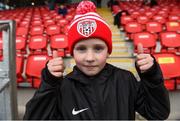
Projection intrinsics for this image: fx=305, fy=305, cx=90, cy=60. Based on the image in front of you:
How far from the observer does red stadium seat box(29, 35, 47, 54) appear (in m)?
6.80

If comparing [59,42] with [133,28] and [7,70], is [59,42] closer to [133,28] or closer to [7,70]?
[133,28]

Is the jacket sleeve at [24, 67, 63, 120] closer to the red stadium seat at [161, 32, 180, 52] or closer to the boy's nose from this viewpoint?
the boy's nose

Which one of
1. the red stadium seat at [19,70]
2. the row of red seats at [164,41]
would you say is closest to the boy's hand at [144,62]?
the red stadium seat at [19,70]

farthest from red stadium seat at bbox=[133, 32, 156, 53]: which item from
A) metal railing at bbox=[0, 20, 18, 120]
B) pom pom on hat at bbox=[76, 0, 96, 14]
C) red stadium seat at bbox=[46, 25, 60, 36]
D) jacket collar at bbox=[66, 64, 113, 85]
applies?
jacket collar at bbox=[66, 64, 113, 85]

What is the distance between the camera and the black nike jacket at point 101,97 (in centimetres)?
144

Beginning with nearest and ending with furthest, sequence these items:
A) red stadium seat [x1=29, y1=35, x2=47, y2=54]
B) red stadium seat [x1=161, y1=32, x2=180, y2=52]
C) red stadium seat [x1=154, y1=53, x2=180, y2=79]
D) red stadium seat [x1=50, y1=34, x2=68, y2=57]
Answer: red stadium seat [x1=154, y1=53, x2=180, y2=79], red stadium seat [x1=161, y1=32, x2=180, y2=52], red stadium seat [x1=50, y1=34, x2=68, y2=57], red stadium seat [x1=29, y1=35, x2=47, y2=54]

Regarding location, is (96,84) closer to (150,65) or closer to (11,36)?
(150,65)

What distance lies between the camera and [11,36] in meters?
2.59

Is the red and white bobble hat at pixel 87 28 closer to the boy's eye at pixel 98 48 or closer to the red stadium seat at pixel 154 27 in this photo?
the boy's eye at pixel 98 48

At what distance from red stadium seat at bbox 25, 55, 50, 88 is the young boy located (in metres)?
→ 3.07

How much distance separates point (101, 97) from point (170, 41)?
4.94m

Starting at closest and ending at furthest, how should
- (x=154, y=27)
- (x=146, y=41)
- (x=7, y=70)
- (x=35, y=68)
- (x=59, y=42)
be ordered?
1. (x=7, y=70)
2. (x=35, y=68)
3. (x=146, y=41)
4. (x=59, y=42)
5. (x=154, y=27)

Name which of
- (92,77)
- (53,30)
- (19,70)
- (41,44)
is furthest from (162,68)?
(53,30)

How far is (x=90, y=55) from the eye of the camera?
1.46 m
